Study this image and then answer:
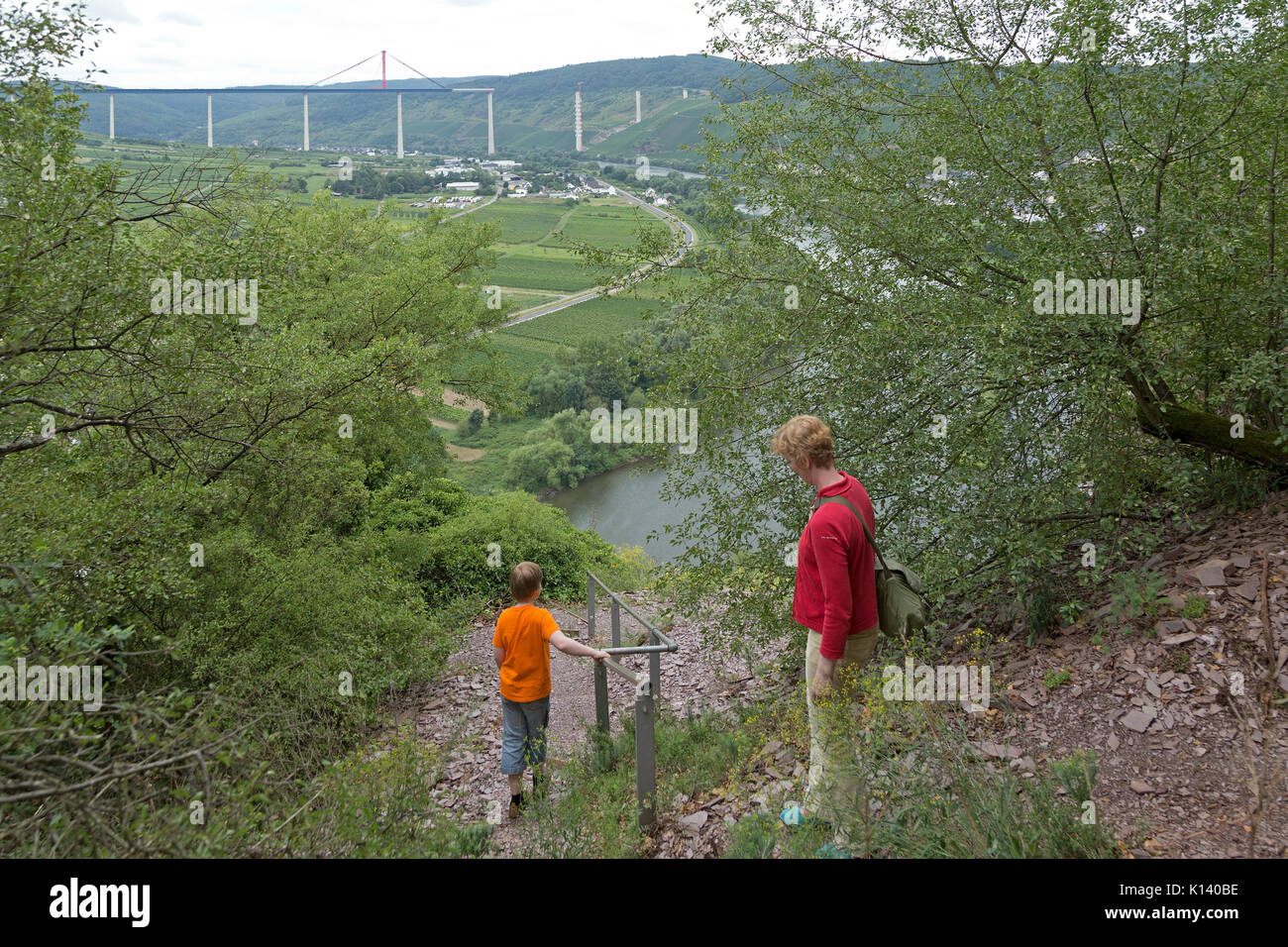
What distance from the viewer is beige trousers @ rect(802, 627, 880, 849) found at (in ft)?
11.3

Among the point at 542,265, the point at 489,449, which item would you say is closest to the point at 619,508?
→ the point at 489,449

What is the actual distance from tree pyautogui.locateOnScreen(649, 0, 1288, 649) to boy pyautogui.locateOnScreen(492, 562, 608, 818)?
2498 millimetres

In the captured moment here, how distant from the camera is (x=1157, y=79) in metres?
5.56

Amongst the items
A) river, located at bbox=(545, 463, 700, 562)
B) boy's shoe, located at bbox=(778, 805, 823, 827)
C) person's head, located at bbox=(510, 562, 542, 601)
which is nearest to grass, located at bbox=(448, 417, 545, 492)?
river, located at bbox=(545, 463, 700, 562)

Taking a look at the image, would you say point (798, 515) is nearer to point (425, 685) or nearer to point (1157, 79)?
point (1157, 79)

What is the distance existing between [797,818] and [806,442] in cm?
191

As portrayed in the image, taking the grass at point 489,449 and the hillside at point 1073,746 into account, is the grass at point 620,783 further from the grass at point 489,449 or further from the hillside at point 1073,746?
the grass at point 489,449

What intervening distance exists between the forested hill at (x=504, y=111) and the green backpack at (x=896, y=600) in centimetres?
9466

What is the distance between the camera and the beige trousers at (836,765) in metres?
3.45

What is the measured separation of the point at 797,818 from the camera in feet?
12.7

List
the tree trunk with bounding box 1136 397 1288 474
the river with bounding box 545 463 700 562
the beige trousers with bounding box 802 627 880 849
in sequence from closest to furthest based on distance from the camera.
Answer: the beige trousers with bounding box 802 627 880 849 → the tree trunk with bounding box 1136 397 1288 474 → the river with bounding box 545 463 700 562

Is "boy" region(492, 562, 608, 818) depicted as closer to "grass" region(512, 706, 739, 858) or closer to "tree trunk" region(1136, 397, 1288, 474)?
"grass" region(512, 706, 739, 858)
